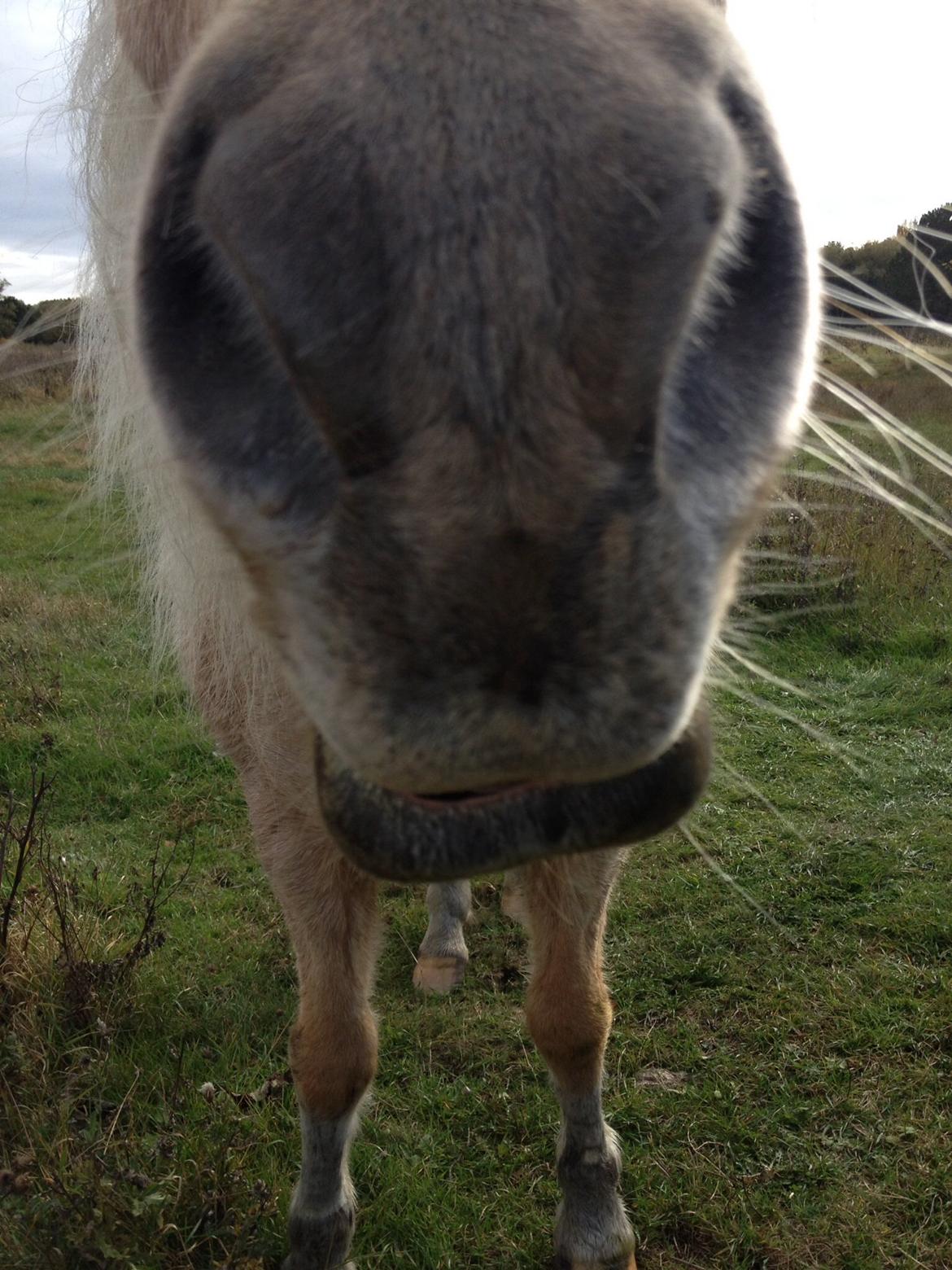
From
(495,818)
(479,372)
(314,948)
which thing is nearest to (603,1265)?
(314,948)

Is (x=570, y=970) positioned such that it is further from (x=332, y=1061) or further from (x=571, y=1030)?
(x=332, y=1061)

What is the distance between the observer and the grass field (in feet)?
8.06

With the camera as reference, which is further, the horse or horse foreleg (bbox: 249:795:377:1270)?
horse foreleg (bbox: 249:795:377:1270)

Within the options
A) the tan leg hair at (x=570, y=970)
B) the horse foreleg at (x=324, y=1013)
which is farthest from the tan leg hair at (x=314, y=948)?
the tan leg hair at (x=570, y=970)

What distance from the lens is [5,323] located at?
14.1 ft

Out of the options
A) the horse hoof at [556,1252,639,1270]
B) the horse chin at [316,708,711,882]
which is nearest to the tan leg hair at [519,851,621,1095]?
the horse hoof at [556,1252,639,1270]

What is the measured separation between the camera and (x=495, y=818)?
1.06 meters

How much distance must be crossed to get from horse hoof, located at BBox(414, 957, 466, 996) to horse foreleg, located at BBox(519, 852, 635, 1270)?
1.00 m

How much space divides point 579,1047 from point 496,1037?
0.88 meters

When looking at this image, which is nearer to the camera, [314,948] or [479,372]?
[479,372]

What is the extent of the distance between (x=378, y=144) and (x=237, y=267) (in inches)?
6.8

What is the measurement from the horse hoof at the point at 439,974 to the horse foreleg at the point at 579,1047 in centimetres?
100

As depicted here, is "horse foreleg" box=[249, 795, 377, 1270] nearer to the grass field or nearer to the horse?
the grass field

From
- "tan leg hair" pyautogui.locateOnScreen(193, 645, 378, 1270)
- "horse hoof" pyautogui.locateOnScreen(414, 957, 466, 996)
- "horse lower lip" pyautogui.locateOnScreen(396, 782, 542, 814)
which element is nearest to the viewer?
"horse lower lip" pyautogui.locateOnScreen(396, 782, 542, 814)
